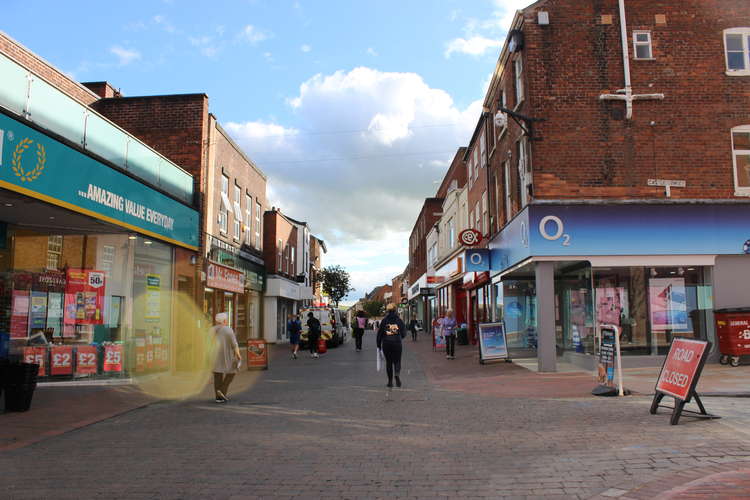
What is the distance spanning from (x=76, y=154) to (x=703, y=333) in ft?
50.9

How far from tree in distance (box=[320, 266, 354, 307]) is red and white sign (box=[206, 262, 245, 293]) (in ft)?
159

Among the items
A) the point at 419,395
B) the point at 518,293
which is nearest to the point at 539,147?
the point at 518,293

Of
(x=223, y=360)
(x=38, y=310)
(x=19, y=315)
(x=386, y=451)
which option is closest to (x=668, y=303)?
(x=223, y=360)

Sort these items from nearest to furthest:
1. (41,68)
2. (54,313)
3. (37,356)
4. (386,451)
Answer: (386,451)
(37,356)
(54,313)
(41,68)

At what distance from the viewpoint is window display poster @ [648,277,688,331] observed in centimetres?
1600

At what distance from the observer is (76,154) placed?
1214cm

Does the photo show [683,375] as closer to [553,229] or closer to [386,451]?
[386,451]

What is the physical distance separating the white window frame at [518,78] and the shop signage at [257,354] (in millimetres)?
10355

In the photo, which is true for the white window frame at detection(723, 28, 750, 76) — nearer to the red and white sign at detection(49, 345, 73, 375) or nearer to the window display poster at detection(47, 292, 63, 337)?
the window display poster at detection(47, 292, 63, 337)

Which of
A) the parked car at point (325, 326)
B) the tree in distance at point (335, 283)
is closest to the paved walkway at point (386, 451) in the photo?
the parked car at point (325, 326)

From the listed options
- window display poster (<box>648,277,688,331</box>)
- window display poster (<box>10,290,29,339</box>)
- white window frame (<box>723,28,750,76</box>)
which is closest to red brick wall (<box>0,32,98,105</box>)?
window display poster (<box>10,290,29,339</box>)

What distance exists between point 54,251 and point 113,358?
2.96 m

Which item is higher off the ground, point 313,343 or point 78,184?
point 78,184

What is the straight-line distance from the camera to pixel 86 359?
14711 mm
